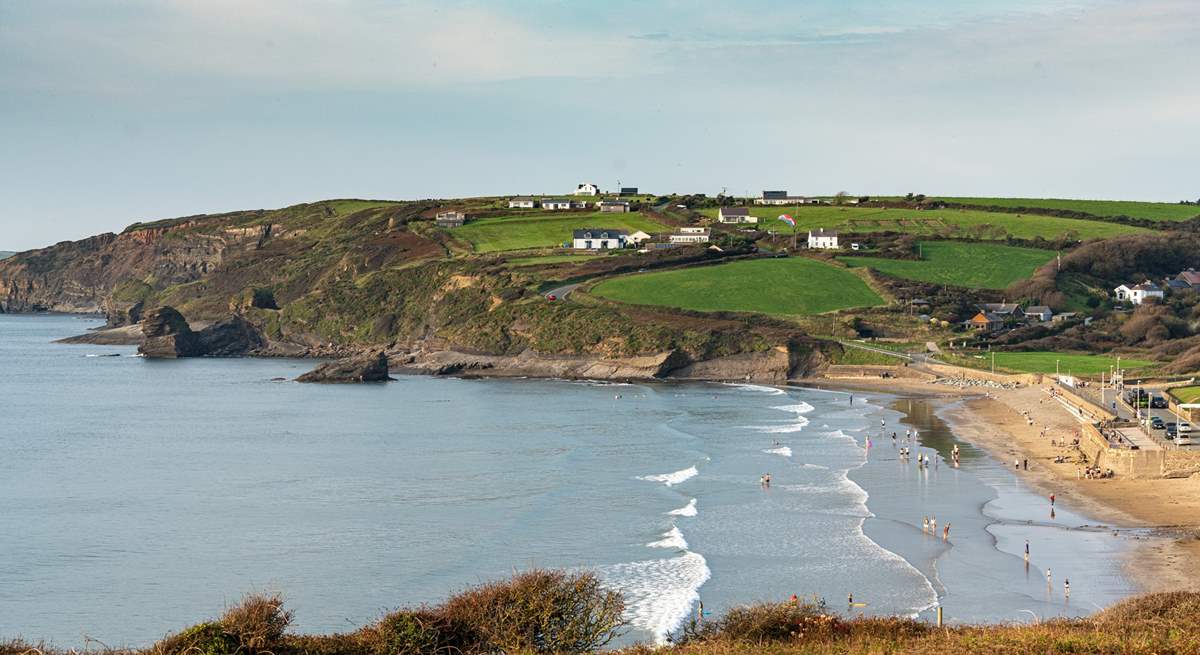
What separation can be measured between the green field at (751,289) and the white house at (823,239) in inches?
588

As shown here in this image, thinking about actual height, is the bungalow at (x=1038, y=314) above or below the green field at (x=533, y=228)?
below

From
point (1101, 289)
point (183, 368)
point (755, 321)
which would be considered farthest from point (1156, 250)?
point (183, 368)

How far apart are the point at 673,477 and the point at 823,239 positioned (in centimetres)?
11069

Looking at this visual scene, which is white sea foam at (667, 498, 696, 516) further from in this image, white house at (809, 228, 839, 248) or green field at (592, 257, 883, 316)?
white house at (809, 228, 839, 248)

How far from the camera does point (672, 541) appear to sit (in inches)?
1822

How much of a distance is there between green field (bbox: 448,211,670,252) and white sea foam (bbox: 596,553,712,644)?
12918 cm

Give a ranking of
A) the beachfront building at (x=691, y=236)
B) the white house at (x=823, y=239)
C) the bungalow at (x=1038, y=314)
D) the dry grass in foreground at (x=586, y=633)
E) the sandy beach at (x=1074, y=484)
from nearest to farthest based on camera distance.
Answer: the dry grass in foreground at (x=586, y=633) → the sandy beach at (x=1074, y=484) → the bungalow at (x=1038, y=314) → the white house at (x=823, y=239) → the beachfront building at (x=691, y=236)

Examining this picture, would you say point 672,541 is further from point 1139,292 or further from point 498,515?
point 1139,292

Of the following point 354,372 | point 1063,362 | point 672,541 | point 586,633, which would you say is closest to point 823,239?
point 1063,362

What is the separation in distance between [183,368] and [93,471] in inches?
2903

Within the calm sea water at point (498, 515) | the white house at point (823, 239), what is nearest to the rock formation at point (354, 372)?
the calm sea water at point (498, 515)

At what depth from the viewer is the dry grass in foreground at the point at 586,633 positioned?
21953 mm

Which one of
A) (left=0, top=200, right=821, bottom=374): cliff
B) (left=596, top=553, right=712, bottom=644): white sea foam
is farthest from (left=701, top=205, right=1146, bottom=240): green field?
(left=596, top=553, right=712, bottom=644): white sea foam

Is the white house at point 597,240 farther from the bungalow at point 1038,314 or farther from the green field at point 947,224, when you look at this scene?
the bungalow at point 1038,314
